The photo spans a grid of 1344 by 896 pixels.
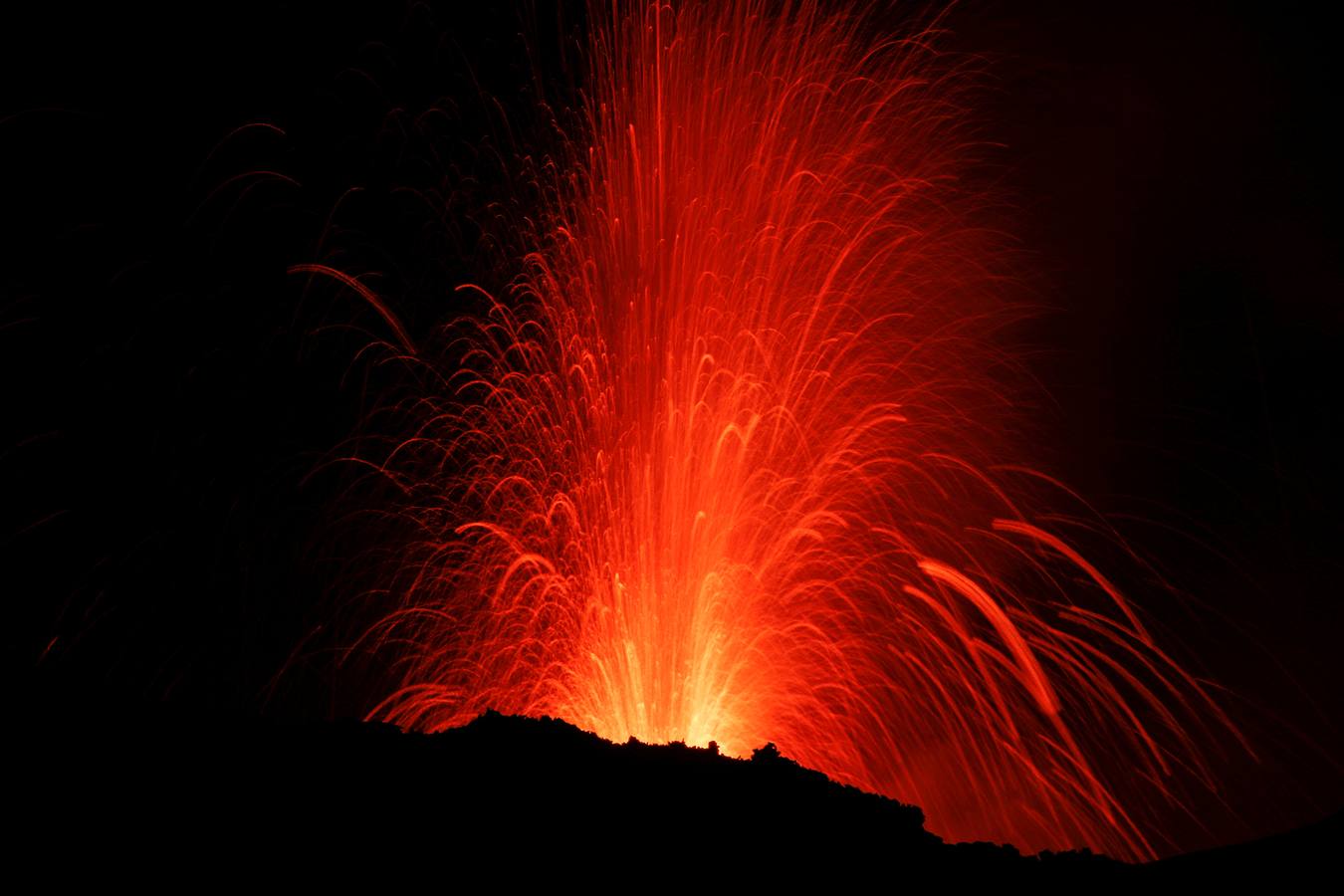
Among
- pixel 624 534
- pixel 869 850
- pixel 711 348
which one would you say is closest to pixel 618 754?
pixel 869 850

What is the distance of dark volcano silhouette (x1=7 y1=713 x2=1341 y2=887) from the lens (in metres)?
8.38

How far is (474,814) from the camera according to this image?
29.3 ft

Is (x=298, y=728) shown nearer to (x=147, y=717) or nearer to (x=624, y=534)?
(x=147, y=717)

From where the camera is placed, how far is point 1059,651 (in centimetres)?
1997

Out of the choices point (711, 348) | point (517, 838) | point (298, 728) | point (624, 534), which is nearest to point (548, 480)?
point (624, 534)

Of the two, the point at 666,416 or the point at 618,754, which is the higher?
the point at 666,416

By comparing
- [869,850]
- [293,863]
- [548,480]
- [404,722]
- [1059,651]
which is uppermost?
[548,480]

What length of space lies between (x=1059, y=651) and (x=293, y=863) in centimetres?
1559

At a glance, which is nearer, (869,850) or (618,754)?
(869,850)

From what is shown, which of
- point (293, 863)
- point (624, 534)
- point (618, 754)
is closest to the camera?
point (293, 863)

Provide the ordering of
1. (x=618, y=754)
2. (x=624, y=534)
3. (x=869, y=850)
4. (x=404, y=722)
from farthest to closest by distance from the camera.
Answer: (x=404, y=722)
(x=624, y=534)
(x=618, y=754)
(x=869, y=850)

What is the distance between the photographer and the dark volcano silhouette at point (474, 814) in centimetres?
838

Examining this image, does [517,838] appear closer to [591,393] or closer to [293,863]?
[293,863]

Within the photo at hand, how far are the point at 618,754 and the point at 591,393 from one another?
408 inches
